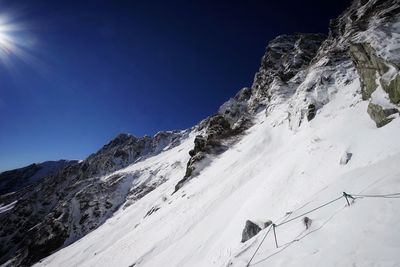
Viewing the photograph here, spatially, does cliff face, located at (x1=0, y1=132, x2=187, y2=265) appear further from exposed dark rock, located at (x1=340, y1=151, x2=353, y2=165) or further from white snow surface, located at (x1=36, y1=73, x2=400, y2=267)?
exposed dark rock, located at (x1=340, y1=151, x2=353, y2=165)

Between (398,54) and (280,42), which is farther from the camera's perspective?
(280,42)

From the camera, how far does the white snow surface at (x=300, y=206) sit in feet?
20.2

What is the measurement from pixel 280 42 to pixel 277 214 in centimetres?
7754

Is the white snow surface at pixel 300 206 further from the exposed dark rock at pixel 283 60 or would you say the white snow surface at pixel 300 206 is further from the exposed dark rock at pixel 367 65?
the exposed dark rock at pixel 283 60

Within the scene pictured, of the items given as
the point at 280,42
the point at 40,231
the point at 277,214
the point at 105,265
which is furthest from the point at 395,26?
the point at 40,231

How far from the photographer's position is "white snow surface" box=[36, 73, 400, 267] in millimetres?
6170

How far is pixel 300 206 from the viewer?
11.0 metres

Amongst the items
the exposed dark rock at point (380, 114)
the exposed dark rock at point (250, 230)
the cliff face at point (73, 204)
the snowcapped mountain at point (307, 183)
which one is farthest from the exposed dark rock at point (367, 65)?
the cliff face at point (73, 204)

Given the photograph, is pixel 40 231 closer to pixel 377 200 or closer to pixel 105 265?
pixel 105 265

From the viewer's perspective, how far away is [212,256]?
1287 centimetres

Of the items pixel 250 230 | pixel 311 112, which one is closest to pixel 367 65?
pixel 311 112

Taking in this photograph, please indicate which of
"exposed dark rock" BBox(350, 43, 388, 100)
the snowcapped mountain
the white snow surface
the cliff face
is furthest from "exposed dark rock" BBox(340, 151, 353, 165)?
the cliff face

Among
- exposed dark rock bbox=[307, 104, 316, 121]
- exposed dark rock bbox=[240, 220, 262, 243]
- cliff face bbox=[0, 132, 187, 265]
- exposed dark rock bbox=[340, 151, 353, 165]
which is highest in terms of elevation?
cliff face bbox=[0, 132, 187, 265]

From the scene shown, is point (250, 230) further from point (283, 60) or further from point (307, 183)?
point (283, 60)
